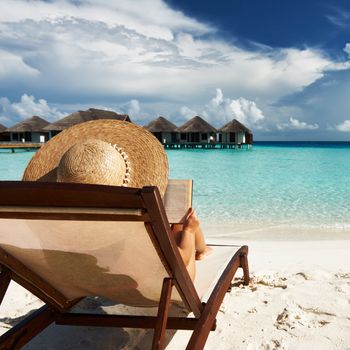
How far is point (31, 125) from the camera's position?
Answer: 109 feet

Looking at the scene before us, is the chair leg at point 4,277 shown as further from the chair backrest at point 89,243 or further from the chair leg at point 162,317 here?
the chair leg at point 162,317

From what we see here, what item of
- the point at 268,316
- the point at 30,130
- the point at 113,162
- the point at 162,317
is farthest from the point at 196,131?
the point at 162,317

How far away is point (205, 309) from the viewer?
5.16 feet

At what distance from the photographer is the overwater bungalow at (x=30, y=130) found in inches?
1286

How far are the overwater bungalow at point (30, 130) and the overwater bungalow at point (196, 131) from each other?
438 inches

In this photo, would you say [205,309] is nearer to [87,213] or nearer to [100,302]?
[87,213]

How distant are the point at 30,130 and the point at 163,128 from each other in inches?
413

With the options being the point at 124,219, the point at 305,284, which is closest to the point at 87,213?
the point at 124,219

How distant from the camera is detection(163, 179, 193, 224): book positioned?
2.48 meters

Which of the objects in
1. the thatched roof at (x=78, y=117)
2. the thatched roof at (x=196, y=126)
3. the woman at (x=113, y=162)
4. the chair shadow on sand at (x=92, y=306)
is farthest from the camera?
the thatched roof at (x=196, y=126)

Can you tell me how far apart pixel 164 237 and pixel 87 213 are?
254mm

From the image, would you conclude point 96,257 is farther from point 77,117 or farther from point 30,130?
point 30,130

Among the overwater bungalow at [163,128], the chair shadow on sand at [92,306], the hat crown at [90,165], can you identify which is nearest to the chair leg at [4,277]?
the chair shadow on sand at [92,306]

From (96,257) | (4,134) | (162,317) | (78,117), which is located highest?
(78,117)
